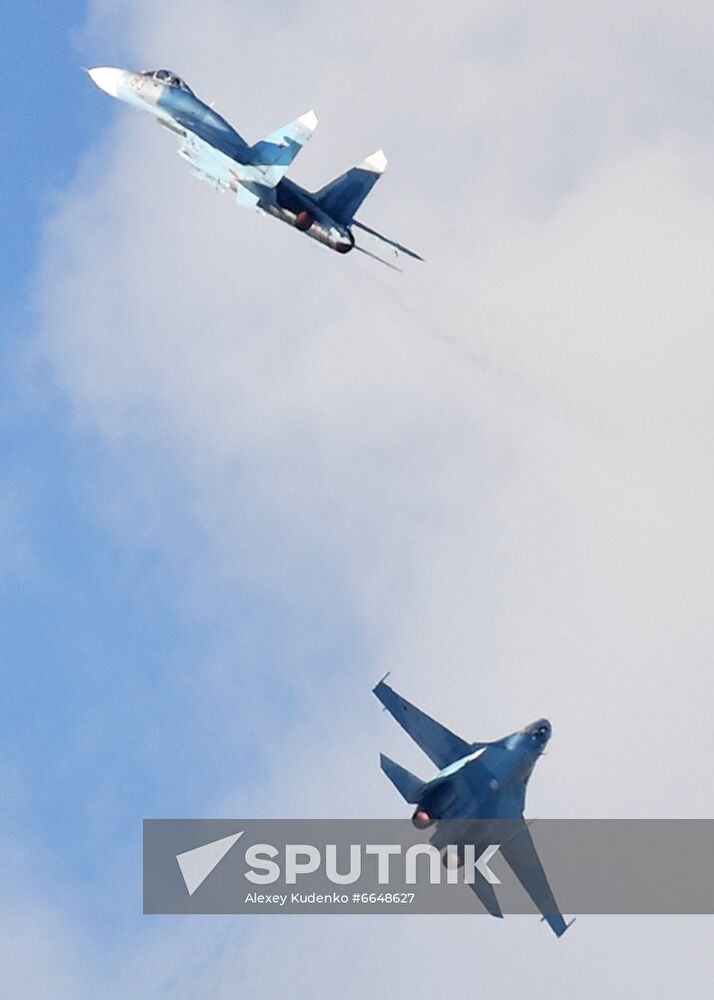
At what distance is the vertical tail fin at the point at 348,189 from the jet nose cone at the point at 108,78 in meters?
14.5

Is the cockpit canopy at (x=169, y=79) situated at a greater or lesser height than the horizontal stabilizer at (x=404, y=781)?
greater

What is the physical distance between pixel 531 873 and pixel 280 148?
41836 mm

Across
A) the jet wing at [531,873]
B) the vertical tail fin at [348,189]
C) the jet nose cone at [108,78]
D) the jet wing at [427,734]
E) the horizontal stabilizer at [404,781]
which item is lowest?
the jet wing at [531,873]

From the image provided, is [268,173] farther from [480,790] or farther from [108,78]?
[480,790]

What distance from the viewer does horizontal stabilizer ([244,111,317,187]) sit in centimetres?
9731

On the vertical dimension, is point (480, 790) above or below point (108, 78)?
below

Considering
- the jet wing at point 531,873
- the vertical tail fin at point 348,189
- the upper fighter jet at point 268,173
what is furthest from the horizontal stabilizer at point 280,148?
the jet wing at point 531,873

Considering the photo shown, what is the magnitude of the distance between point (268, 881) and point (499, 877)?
44.7 ft

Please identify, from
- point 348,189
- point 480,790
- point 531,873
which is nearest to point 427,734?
point 480,790

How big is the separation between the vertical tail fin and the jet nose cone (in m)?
14.5

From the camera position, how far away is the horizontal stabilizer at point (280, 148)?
97312 mm

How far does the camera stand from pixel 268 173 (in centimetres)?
9812

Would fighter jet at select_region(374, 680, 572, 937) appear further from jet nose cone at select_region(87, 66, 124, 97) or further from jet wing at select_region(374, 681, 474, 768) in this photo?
jet nose cone at select_region(87, 66, 124, 97)

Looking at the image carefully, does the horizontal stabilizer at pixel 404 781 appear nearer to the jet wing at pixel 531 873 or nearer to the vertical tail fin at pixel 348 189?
the jet wing at pixel 531 873
